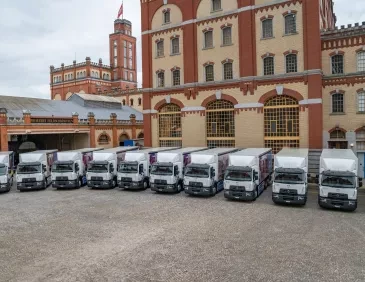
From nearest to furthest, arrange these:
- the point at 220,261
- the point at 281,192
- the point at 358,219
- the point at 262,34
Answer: the point at 220,261 → the point at 358,219 → the point at 281,192 → the point at 262,34

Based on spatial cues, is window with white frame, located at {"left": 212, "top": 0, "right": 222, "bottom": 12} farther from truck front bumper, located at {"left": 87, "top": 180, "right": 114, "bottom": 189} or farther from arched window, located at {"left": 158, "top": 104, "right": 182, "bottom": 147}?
truck front bumper, located at {"left": 87, "top": 180, "right": 114, "bottom": 189}

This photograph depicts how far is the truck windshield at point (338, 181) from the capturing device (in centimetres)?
1885

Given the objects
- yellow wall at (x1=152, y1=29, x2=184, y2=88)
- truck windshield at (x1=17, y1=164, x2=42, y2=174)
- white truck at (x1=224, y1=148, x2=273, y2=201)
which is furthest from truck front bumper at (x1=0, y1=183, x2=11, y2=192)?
yellow wall at (x1=152, y1=29, x2=184, y2=88)

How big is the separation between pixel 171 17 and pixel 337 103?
69.4ft

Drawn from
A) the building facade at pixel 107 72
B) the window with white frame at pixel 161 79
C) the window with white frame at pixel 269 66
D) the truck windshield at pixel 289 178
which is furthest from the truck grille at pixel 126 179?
the building facade at pixel 107 72

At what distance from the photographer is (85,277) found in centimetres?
1110

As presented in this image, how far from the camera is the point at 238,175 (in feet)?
72.4

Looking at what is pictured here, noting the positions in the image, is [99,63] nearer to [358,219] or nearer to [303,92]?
[303,92]

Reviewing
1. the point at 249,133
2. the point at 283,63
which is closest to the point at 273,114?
the point at 249,133

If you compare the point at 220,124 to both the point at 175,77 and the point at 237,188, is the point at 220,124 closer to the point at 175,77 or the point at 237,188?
the point at 175,77

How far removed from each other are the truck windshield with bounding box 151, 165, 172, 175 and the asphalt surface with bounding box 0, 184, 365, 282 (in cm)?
322

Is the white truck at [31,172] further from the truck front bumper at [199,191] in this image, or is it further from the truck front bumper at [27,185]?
the truck front bumper at [199,191]

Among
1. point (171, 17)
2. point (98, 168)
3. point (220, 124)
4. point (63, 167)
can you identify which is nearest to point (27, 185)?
point (63, 167)

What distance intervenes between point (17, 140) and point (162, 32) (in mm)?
26270
